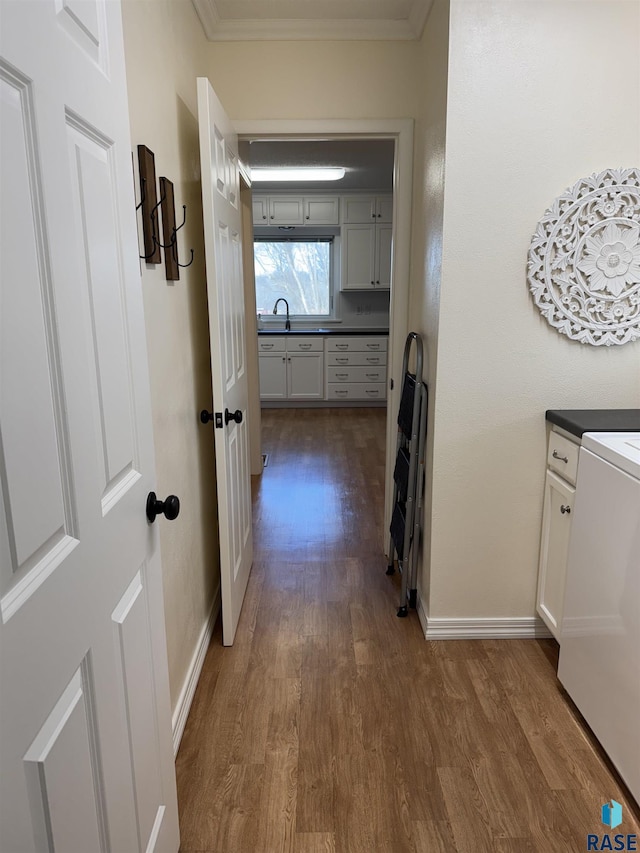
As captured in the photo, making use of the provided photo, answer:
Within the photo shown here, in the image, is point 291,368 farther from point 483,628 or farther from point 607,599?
point 607,599

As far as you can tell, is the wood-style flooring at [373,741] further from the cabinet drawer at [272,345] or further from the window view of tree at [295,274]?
the window view of tree at [295,274]

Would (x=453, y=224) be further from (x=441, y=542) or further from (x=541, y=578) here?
(x=541, y=578)

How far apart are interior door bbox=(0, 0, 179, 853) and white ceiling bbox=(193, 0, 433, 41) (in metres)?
1.58

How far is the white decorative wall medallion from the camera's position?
1934 millimetres

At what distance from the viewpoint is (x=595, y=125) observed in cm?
193

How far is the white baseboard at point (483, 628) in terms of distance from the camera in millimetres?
2266

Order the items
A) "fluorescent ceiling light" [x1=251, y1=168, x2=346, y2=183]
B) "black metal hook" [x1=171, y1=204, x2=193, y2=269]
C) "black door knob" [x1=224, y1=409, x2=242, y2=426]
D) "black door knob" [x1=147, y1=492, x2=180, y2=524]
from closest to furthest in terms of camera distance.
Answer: "black door knob" [x1=147, y1=492, x2=180, y2=524] < "black metal hook" [x1=171, y1=204, x2=193, y2=269] < "black door knob" [x1=224, y1=409, x2=242, y2=426] < "fluorescent ceiling light" [x1=251, y1=168, x2=346, y2=183]

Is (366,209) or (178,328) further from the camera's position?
(366,209)

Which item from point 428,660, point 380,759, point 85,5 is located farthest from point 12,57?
point 428,660

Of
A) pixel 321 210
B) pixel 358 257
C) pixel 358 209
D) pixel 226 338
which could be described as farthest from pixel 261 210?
pixel 226 338

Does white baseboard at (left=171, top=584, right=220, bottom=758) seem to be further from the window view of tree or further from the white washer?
the window view of tree

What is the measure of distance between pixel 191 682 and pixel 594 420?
5.26 feet

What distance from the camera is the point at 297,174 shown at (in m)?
5.18

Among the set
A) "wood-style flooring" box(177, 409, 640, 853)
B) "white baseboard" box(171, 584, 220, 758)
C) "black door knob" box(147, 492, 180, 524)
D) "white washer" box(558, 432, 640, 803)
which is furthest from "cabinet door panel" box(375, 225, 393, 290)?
"black door knob" box(147, 492, 180, 524)
